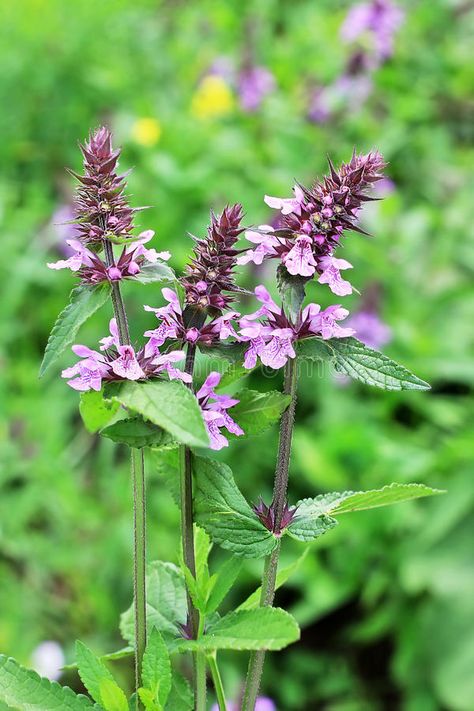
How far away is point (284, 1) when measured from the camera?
16.2 feet

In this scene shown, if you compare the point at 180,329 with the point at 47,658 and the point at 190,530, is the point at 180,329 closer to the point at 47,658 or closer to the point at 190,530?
the point at 190,530

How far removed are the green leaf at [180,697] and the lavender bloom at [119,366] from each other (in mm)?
309

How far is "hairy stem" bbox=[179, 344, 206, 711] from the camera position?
71 centimetres

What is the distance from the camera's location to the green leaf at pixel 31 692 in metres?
0.70

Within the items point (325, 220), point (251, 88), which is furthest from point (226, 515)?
point (251, 88)

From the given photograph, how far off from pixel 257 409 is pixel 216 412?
38mm

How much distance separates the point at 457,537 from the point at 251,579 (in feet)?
1.86

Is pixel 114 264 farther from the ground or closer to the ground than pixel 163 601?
farther from the ground

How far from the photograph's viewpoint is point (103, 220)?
2.29 ft

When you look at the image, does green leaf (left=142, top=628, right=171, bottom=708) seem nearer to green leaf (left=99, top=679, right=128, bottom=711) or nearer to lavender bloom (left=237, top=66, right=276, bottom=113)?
green leaf (left=99, top=679, right=128, bottom=711)

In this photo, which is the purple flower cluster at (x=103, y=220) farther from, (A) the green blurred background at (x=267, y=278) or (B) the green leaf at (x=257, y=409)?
(A) the green blurred background at (x=267, y=278)

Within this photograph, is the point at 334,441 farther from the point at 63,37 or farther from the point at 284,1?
the point at 284,1

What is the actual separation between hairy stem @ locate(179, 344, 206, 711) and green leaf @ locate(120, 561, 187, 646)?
0.18 ft

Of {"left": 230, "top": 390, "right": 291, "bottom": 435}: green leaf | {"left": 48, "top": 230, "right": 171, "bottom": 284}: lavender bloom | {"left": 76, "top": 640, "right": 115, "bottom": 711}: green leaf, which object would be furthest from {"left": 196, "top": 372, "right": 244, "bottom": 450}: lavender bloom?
{"left": 76, "top": 640, "right": 115, "bottom": 711}: green leaf
